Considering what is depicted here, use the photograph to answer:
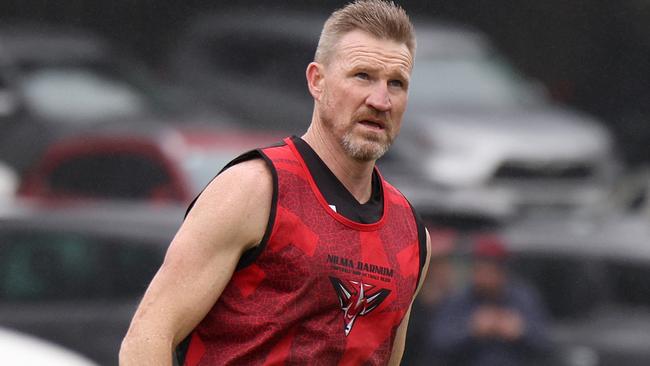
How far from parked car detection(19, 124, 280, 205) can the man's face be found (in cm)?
849

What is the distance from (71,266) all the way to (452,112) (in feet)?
25.8

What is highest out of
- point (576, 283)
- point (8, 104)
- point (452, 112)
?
point (452, 112)

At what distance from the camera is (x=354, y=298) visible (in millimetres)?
4117

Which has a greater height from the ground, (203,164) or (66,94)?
(66,94)

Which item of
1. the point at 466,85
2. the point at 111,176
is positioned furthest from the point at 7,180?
the point at 466,85

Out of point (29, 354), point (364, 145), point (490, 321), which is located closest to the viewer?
point (364, 145)

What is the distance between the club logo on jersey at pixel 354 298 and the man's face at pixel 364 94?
12.6 inches

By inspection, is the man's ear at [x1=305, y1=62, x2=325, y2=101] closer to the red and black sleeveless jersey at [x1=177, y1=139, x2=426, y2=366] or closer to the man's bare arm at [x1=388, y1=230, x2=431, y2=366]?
the red and black sleeveless jersey at [x1=177, y1=139, x2=426, y2=366]

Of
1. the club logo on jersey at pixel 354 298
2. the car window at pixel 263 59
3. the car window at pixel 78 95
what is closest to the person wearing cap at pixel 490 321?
the club logo on jersey at pixel 354 298

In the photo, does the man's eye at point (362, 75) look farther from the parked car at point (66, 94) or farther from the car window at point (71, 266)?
the parked car at point (66, 94)

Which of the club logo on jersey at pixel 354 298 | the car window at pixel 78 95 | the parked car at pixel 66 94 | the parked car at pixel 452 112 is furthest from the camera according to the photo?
the parked car at pixel 452 112

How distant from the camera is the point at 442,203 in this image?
1047 cm

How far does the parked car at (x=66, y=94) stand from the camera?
46.3 ft

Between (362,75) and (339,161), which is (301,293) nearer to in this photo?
(339,161)
